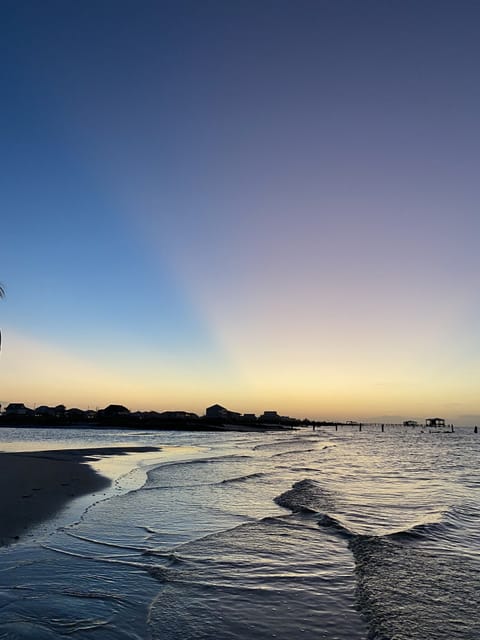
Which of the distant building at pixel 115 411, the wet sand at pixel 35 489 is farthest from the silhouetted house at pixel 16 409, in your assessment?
the wet sand at pixel 35 489

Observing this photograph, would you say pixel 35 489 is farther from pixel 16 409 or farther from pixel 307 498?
pixel 16 409

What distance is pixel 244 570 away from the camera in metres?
9.15

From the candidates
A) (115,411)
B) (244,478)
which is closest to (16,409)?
(115,411)

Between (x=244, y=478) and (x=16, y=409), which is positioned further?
(x=16, y=409)

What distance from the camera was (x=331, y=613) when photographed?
7.23 m

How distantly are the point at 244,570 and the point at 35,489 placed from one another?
1124cm

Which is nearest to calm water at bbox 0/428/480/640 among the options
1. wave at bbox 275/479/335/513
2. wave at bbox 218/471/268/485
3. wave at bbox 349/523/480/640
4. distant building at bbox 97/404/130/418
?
wave at bbox 349/523/480/640

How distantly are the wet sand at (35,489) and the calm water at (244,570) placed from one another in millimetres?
723

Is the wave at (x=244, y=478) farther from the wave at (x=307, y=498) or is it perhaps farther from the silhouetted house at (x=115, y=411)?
the silhouetted house at (x=115, y=411)

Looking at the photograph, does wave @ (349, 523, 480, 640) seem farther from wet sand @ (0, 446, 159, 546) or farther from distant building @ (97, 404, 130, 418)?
distant building @ (97, 404, 130, 418)

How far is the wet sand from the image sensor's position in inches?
474

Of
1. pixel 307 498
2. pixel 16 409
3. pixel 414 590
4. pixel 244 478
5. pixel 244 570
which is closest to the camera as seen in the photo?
pixel 414 590

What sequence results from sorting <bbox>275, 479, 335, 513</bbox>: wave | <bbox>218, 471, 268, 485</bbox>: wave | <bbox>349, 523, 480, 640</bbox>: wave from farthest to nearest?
<bbox>218, 471, 268, 485</bbox>: wave, <bbox>275, 479, 335, 513</bbox>: wave, <bbox>349, 523, 480, 640</bbox>: wave

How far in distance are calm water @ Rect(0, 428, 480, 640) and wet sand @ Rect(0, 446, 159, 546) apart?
72 centimetres
